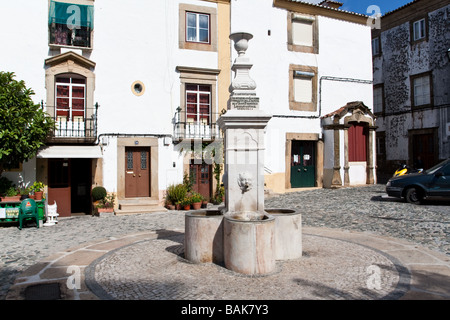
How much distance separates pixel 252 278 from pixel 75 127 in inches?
382

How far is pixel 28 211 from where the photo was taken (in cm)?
918

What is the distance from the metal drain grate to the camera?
13.0 feet

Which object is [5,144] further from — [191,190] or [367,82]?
[367,82]

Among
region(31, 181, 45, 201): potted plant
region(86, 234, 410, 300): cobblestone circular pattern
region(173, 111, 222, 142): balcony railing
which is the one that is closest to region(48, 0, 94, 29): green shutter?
region(173, 111, 222, 142): balcony railing

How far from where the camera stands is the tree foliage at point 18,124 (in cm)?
975

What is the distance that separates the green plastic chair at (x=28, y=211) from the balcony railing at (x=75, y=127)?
2902mm

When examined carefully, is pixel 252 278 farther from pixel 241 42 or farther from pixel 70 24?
pixel 70 24

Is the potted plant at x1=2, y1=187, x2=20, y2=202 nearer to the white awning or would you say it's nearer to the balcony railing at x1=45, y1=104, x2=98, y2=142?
the white awning

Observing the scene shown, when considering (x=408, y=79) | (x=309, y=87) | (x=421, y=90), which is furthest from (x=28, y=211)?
(x=408, y=79)

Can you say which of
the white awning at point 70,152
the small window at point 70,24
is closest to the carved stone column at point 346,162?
the white awning at point 70,152

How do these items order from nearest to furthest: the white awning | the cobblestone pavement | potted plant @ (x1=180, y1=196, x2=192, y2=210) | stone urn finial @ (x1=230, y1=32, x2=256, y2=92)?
the cobblestone pavement → stone urn finial @ (x1=230, y1=32, x2=256, y2=92) → the white awning → potted plant @ (x1=180, y1=196, x2=192, y2=210)

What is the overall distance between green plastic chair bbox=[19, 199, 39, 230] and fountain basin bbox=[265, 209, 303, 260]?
273 inches

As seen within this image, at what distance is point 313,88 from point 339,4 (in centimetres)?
539
